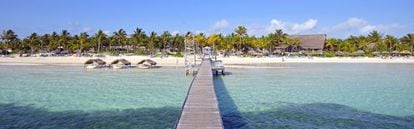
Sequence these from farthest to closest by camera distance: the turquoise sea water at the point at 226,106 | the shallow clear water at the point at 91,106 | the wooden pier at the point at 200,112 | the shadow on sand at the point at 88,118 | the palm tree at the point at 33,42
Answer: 1. the palm tree at the point at 33,42
2. the turquoise sea water at the point at 226,106
3. the shallow clear water at the point at 91,106
4. the shadow on sand at the point at 88,118
5. the wooden pier at the point at 200,112

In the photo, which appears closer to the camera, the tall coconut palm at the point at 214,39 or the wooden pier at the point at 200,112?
the wooden pier at the point at 200,112

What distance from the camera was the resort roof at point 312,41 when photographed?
7212 centimetres

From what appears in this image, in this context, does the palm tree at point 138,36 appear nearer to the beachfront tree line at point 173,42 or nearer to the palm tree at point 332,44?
the beachfront tree line at point 173,42

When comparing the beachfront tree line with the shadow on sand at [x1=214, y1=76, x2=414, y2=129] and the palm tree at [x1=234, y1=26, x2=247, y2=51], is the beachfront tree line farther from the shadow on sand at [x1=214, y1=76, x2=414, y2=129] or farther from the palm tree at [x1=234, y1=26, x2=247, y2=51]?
the shadow on sand at [x1=214, y1=76, x2=414, y2=129]

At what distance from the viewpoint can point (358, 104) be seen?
15.6m

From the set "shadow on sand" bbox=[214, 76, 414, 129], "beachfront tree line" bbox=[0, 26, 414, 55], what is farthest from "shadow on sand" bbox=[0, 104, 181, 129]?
"beachfront tree line" bbox=[0, 26, 414, 55]

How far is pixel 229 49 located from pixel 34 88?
174 ft

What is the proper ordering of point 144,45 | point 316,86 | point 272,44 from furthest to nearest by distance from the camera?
point 144,45
point 272,44
point 316,86

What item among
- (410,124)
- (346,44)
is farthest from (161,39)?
(410,124)

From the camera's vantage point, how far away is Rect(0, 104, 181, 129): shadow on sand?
11133mm

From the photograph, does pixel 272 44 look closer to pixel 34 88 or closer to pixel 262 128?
pixel 34 88

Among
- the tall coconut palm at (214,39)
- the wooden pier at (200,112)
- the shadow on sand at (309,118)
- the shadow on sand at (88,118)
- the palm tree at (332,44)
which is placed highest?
the tall coconut palm at (214,39)

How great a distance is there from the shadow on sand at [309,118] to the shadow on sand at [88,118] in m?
2.13

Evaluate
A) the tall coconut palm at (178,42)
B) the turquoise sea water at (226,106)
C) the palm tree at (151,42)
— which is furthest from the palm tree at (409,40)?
the turquoise sea water at (226,106)
